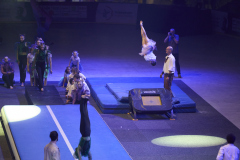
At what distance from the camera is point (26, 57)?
576 inches

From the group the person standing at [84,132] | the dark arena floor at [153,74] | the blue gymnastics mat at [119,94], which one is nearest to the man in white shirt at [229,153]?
the dark arena floor at [153,74]

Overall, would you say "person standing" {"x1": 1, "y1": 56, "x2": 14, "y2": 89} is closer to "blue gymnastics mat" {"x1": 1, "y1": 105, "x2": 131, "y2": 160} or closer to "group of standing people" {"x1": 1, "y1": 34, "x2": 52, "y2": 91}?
"group of standing people" {"x1": 1, "y1": 34, "x2": 52, "y2": 91}

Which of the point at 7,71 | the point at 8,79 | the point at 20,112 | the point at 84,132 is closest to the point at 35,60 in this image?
the point at 7,71

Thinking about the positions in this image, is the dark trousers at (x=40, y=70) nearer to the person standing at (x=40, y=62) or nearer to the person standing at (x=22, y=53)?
the person standing at (x=40, y=62)

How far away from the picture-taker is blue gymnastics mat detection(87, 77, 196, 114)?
1226cm

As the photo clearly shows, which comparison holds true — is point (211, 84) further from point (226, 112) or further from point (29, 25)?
point (29, 25)

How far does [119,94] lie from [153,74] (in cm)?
488

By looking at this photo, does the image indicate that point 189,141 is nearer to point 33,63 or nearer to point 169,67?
point 169,67

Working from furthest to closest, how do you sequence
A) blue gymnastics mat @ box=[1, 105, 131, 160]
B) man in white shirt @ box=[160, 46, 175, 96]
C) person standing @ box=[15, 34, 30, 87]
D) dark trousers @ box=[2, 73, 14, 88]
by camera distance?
person standing @ box=[15, 34, 30, 87], dark trousers @ box=[2, 73, 14, 88], man in white shirt @ box=[160, 46, 175, 96], blue gymnastics mat @ box=[1, 105, 131, 160]

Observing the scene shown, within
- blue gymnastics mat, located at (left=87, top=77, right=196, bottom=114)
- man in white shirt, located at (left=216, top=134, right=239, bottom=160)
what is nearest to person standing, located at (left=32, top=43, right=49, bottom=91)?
blue gymnastics mat, located at (left=87, top=77, right=196, bottom=114)

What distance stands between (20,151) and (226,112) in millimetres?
6994

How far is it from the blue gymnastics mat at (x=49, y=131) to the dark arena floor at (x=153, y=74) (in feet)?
1.42

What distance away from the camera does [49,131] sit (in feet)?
30.8

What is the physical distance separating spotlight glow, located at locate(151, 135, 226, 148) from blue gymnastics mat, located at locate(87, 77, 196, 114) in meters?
1.92
